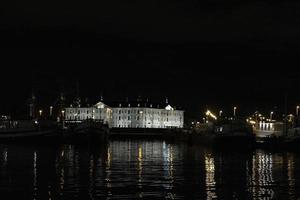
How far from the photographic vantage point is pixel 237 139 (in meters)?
87.2

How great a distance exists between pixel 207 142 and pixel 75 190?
7126 cm

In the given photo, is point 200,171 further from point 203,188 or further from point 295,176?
point 203,188

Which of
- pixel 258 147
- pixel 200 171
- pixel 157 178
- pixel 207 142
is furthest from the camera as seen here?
pixel 207 142

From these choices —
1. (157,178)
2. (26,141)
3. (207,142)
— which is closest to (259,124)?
(207,142)

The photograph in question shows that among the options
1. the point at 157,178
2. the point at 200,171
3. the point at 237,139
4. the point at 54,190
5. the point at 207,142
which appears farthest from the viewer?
the point at 207,142

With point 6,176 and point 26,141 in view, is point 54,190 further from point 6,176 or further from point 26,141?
point 26,141

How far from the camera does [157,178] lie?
37.5m

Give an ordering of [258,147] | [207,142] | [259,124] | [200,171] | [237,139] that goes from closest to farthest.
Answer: [200,171]
[258,147]
[237,139]
[207,142]
[259,124]

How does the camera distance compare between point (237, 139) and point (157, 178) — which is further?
point (237, 139)

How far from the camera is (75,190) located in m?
31.4

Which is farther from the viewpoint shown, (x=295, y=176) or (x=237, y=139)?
(x=237, y=139)

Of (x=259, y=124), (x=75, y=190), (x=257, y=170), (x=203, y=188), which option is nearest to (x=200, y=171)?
(x=257, y=170)

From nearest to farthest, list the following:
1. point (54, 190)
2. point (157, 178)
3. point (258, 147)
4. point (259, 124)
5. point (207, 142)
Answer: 1. point (54, 190)
2. point (157, 178)
3. point (258, 147)
4. point (207, 142)
5. point (259, 124)

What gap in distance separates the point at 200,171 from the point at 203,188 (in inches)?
412
